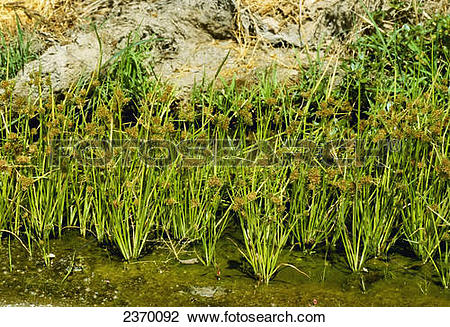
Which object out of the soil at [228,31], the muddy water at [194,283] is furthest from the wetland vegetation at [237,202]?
the soil at [228,31]

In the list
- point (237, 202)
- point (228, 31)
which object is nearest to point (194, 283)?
point (237, 202)

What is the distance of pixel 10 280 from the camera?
283 centimetres

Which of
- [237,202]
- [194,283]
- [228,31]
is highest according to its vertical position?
[228,31]

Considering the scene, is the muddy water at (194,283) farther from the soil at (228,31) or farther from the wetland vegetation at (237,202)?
the soil at (228,31)

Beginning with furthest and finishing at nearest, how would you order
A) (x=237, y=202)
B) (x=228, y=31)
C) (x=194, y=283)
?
1. (x=228, y=31)
2. (x=194, y=283)
3. (x=237, y=202)

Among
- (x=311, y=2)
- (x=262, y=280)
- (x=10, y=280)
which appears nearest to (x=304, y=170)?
(x=262, y=280)

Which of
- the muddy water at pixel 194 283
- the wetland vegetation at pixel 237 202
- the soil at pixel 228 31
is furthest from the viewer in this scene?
the soil at pixel 228 31

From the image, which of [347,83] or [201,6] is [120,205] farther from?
[201,6]

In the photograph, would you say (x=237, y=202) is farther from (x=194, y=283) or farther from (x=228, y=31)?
(x=228, y=31)

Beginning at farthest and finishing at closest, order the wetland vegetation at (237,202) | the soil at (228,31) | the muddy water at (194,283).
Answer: the soil at (228,31) < the wetland vegetation at (237,202) < the muddy water at (194,283)

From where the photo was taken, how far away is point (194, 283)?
2865mm

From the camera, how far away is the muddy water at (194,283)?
107 inches

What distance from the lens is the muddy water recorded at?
2.72 metres

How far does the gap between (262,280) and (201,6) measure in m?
2.45
